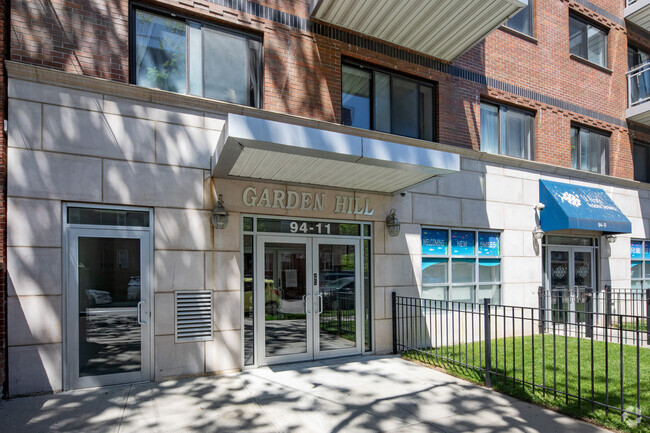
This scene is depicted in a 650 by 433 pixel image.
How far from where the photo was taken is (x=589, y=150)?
1222 cm

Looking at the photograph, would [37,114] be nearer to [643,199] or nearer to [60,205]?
[60,205]

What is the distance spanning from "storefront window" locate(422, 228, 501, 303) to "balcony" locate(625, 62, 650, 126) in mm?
7235

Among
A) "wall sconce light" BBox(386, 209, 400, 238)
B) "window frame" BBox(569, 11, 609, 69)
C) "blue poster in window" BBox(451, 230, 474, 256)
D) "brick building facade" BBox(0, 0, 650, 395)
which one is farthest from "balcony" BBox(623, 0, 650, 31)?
"wall sconce light" BBox(386, 209, 400, 238)

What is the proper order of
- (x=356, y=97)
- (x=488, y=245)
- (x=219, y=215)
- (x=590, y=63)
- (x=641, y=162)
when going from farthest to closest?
(x=641, y=162) → (x=590, y=63) → (x=488, y=245) → (x=356, y=97) → (x=219, y=215)

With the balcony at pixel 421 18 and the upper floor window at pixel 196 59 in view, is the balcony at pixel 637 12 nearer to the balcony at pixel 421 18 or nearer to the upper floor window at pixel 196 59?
the balcony at pixel 421 18

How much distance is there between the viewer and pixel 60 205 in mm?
5789

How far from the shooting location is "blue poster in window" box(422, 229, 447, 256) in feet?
29.5

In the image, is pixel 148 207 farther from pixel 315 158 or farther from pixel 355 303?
pixel 355 303

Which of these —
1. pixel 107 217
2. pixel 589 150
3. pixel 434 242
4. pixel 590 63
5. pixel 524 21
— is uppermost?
pixel 524 21

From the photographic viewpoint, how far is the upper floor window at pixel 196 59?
6707mm

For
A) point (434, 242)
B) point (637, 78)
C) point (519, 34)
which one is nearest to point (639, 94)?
point (637, 78)

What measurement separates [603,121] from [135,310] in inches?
546

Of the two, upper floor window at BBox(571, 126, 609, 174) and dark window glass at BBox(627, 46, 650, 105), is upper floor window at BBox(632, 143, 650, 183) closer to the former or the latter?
dark window glass at BBox(627, 46, 650, 105)

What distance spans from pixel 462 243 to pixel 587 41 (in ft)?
26.9
